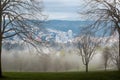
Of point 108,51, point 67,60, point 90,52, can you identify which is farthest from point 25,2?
point 67,60

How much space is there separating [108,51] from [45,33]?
40.4 metres

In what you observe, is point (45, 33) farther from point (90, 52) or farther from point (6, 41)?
point (90, 52)

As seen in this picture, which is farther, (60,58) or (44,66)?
(60,58)

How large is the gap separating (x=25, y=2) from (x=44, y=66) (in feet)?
186

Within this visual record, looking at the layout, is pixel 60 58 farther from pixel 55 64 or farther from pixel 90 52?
pixel 90 52

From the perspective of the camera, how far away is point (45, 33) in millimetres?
29953

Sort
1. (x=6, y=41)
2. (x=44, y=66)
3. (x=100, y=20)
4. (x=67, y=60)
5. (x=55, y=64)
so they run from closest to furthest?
(x=100, y=20), (x=6, y=41), (x=44, y=66), (x=55, y=64), (x=67, y=60)

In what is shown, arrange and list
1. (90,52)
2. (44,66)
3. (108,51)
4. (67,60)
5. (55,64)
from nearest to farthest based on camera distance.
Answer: (90,52) → (108,51) → (44,66) → (55,64) → (67,60)

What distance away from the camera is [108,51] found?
6875 cm

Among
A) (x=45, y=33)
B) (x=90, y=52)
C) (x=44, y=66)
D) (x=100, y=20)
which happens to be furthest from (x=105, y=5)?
(x=44, y=66)

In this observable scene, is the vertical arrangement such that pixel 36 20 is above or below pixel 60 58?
above

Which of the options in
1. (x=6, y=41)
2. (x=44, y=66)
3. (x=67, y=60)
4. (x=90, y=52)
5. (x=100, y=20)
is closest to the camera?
(x=100, y=20)

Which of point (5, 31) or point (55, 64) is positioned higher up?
point (5, 31)

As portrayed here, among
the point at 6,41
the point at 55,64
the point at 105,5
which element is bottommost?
the point at 55,64
